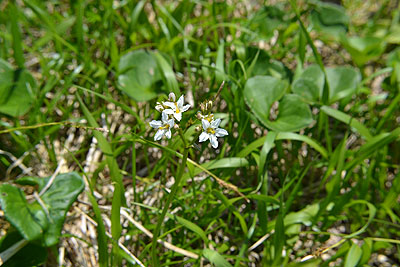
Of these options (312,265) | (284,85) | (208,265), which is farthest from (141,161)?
(312,265)

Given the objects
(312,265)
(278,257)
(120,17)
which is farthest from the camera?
(120,17)

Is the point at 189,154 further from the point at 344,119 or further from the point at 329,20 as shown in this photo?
the point at 329,20

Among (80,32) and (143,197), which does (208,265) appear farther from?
(80,32)

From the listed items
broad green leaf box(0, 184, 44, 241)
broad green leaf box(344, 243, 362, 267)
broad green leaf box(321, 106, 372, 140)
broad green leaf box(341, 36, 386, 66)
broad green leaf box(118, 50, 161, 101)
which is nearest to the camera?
broad green leaf box(0, 184, 44, 241)

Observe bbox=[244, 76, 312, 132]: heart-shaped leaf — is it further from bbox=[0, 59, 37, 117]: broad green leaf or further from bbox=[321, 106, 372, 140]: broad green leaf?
bbox=[0, 59, 37, 117]: broad green leaf

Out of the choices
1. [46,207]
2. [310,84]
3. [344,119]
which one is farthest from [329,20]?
[46,207]

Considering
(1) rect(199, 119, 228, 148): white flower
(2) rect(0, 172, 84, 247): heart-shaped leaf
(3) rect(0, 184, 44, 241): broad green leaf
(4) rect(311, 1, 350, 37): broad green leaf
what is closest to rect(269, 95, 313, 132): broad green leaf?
(1) rect(199, 119, 228, 148): white flower

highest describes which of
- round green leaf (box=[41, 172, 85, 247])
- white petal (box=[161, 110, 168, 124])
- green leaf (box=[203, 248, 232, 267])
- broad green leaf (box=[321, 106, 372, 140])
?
white petal (box=[161, 110, 168, 124])
